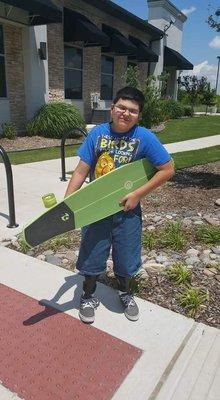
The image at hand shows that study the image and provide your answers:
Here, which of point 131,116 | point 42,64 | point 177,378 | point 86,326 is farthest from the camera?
point 42,64

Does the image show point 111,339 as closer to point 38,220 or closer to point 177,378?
point 177,378

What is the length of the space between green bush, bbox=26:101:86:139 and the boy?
32.2ft

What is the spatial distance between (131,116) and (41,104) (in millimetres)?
11706

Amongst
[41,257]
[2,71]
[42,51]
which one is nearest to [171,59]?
[42,51]

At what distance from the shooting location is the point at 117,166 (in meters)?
2.47

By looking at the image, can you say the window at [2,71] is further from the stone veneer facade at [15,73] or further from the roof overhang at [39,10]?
the roof overhang at [39,10]

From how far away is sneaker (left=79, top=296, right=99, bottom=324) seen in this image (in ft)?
8.75

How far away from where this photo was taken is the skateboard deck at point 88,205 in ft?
8.10

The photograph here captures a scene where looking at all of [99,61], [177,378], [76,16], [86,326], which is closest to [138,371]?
[177,378]

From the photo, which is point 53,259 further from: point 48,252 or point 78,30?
point 78,30

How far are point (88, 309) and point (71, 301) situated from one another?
0.27m

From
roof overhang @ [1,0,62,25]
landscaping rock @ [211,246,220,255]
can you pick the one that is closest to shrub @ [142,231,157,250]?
landscaping rock @ [211,246,220,255]

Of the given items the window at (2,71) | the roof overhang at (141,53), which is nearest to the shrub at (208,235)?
the window at (2,71)

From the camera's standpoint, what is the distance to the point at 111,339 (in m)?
2.49
